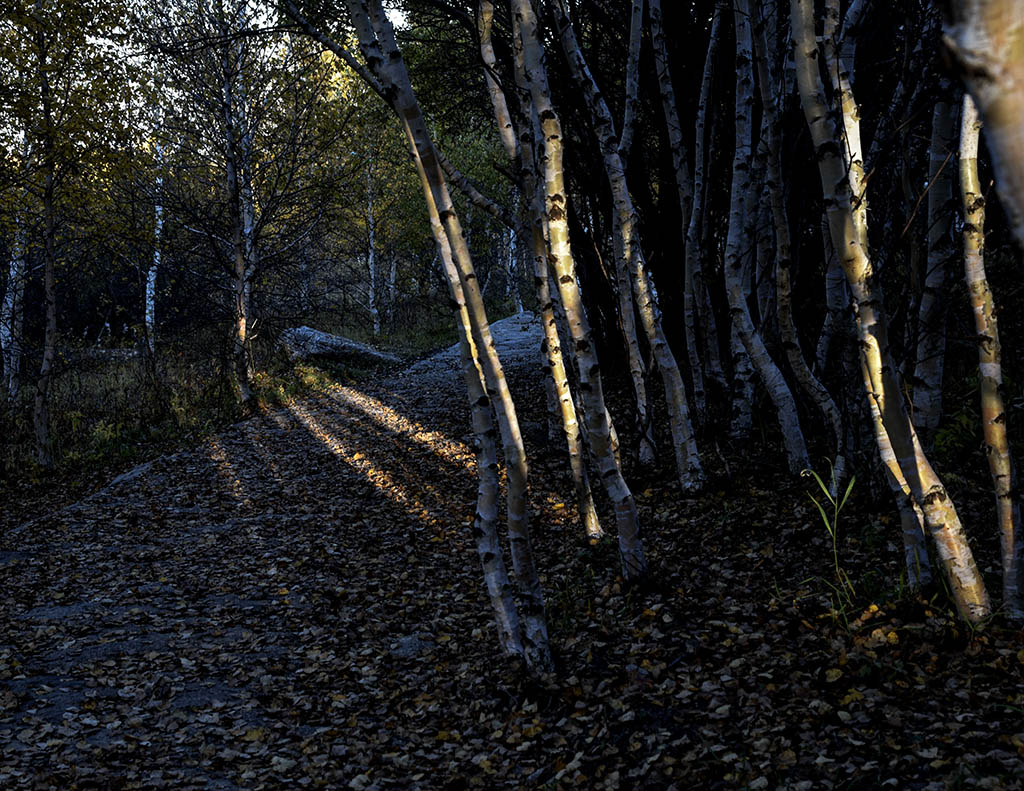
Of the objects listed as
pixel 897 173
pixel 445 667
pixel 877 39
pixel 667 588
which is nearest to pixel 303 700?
pixel 445 667

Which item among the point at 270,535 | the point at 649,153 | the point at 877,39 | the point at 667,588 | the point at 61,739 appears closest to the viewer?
the point at 61,739

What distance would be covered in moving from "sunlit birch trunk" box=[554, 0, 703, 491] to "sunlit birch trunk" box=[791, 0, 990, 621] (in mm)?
2861

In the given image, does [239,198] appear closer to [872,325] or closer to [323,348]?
[323,348]

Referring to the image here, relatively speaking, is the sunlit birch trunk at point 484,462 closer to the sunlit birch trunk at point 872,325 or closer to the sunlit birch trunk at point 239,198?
the sunlit birch trunk at point 872,325

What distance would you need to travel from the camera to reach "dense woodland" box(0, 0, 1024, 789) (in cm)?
346

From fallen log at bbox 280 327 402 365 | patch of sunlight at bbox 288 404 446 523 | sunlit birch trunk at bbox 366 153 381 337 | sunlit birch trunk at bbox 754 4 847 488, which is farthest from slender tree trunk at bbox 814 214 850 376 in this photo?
sunlit birch trunk at bbox 366 153 381 337

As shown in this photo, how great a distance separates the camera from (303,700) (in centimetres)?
476

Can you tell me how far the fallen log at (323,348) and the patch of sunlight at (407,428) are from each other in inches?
157

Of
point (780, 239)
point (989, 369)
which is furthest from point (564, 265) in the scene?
point (989, 369)

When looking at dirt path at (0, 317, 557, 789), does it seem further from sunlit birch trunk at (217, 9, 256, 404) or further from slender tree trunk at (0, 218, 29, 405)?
slender tree trunk at (0, 218, 29, 405)

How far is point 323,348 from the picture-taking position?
21.3 m

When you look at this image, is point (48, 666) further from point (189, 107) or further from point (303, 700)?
point (189, 107)

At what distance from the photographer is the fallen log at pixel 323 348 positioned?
21.2 meters

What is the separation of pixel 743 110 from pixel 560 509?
4173mm
